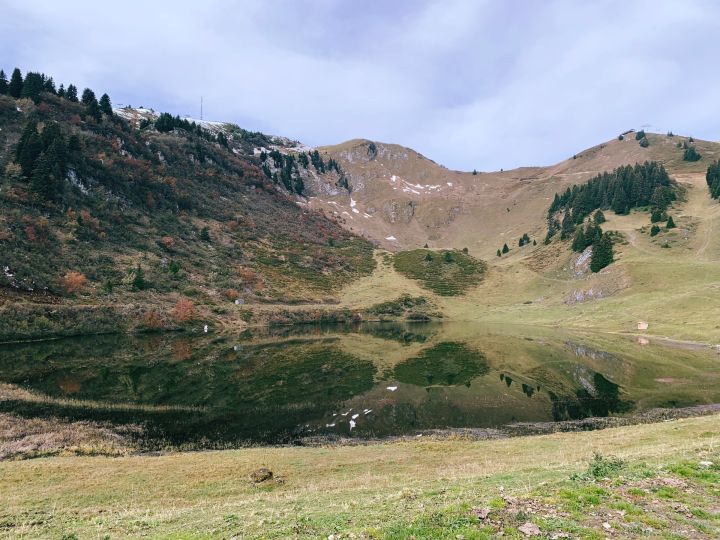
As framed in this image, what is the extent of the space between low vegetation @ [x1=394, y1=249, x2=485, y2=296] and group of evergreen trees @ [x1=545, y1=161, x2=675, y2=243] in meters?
38.3

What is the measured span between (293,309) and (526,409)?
80683mm

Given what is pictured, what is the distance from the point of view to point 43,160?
99.4m

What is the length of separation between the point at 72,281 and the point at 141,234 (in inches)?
1558

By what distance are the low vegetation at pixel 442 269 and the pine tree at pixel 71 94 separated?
140 m

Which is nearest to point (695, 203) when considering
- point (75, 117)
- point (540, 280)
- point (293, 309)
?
point (540, 280)

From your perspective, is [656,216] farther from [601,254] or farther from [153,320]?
[153,320]

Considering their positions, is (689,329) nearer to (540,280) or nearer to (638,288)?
(638,288)

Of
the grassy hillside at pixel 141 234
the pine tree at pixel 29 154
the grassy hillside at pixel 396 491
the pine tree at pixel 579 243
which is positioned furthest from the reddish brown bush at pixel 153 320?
the pine tree at pixel 579 243

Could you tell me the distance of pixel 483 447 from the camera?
26.5m

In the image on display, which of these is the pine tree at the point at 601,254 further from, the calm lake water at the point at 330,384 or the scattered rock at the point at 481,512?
the scattered rock at the point at 481,512

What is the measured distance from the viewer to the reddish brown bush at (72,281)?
7762cm

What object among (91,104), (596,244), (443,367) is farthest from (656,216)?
(91,104)

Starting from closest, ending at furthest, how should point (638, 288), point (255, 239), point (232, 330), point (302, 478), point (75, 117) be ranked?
point (302, 478) < point (232, 330) < point (638, 288) < point (75, 117) < point (255, 239)

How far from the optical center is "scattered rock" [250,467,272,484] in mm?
20458
